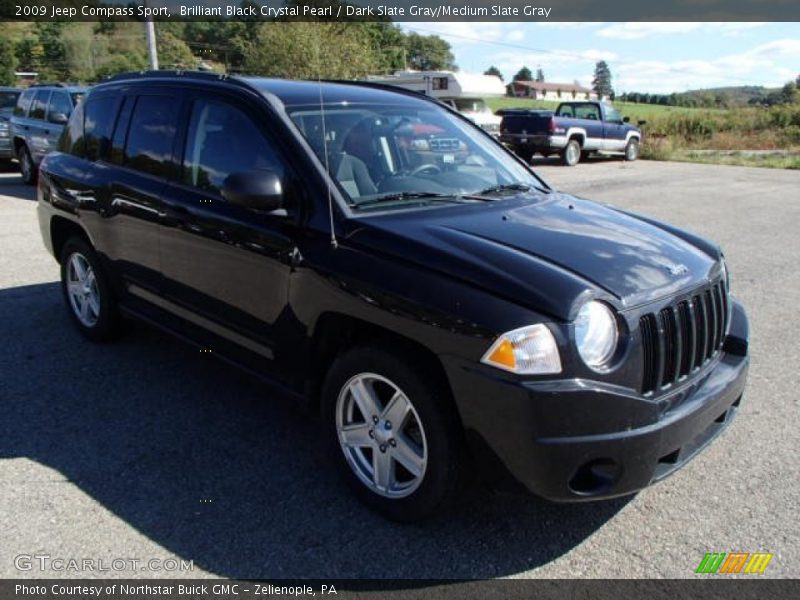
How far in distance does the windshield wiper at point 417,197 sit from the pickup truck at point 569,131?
18.0 meters

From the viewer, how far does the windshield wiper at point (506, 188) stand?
380 centimetres

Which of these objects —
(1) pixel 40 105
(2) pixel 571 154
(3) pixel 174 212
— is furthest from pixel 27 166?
(2) pixel 571 154

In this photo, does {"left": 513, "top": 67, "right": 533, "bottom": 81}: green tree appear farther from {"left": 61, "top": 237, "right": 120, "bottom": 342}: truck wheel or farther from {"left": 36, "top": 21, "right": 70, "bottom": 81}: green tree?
{"left": 61, "top": 237, "right": 120, "bottom": 342}: truck wheel

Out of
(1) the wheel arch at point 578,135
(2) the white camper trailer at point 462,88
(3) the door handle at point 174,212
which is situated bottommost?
(3) the door handle at point 174,212

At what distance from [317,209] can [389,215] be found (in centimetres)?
33

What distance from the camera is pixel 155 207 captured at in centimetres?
409

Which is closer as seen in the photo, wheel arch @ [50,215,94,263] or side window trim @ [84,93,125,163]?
side window trim @ [84,93,125,163]

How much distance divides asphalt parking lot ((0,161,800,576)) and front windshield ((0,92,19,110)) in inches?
560

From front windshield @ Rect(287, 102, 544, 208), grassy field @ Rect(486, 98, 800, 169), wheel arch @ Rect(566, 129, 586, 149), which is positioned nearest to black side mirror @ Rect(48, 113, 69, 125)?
front windshield @ Rect(287, 102, 544, 208)

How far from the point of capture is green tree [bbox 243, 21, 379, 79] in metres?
34.8

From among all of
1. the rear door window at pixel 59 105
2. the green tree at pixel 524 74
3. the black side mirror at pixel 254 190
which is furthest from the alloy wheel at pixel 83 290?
the green tree at pixel 524 74

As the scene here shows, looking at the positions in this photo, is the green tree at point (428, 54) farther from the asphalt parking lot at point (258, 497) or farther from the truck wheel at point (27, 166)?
the asphalt parking lot at point (258, 497)

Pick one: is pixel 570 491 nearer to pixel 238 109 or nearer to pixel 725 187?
pixel 238 109

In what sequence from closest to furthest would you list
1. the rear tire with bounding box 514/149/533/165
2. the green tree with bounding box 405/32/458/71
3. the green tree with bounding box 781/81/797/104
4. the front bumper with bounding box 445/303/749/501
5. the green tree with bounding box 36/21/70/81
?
1. the front bumper with bounding box 445/303/749/501
2. the rear tire with bounding box 514/149/533/165
3. the green tree with bounding box 781/81/797/104
4. the green tree with bounding box 36/21/70/81
5. the green tree with bounding box 405/32/458/71
